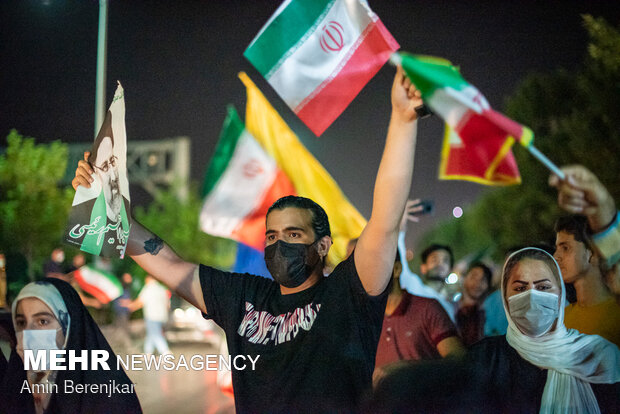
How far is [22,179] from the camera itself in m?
6.72

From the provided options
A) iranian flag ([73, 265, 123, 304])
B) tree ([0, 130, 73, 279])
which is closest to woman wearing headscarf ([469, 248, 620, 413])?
iranian flag ([73, 265, 123, 304])

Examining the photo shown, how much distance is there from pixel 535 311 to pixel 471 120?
3.21 feet

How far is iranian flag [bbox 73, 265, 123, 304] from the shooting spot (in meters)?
5.53

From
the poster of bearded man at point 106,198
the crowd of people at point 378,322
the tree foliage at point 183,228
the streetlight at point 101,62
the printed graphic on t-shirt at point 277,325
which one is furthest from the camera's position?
the tree foliage at point 183,228

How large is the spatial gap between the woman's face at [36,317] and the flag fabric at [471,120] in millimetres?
2079

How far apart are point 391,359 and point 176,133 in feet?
22.6

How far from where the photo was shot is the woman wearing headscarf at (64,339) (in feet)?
10.7

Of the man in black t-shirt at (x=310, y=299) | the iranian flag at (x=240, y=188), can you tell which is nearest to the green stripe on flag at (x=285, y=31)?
the man in black t-shirt at (x=310, y=299)

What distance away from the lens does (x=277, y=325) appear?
113 inches

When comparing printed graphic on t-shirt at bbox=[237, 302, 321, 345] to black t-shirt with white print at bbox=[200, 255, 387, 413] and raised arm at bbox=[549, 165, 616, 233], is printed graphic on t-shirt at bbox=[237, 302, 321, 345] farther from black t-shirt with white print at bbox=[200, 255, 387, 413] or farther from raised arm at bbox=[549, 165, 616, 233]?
raised arm at bbox=[549, 165, 616, 233]

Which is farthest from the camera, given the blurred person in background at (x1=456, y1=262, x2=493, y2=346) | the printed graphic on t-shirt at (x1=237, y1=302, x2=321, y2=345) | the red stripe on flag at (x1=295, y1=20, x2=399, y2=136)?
the blurred person in background at (x1=456, y1=262, x2=493, y2=346)

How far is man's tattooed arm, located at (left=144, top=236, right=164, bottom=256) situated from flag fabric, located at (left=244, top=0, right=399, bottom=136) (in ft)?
3.68

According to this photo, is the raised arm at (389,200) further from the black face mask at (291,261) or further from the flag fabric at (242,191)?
the flag fabric at (242,191)

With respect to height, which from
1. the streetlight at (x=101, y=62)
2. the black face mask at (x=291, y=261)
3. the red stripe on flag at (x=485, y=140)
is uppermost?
the streetlight at (x=101, y=62)
